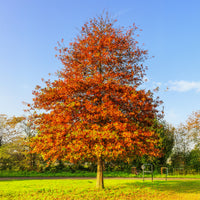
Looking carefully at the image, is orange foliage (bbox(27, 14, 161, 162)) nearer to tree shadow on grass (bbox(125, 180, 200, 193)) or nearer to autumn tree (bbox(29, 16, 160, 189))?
autumn tree (bbox(29, 16, 160, 189))

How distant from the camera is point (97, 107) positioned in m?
11.8

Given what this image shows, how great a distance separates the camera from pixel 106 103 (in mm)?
11719

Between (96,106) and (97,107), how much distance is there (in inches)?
2.8

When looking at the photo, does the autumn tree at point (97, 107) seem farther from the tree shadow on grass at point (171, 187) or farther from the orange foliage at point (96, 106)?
the tree shadow on grass at point (171, 187)

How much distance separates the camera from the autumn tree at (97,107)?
38.1ft

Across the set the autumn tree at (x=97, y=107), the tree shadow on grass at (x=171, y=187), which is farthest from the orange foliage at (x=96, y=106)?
the tree shadow on grass at (x=171, y=187)

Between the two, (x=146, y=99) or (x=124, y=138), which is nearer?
(x=124, y=138)

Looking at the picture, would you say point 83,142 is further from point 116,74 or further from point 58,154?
point 116,74

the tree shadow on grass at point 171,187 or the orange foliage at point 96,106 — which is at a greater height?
the orange foliage at point 96,106

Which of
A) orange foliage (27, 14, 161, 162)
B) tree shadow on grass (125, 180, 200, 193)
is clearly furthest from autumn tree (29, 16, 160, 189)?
tree shadow on grass (125, 180, 200, 193)

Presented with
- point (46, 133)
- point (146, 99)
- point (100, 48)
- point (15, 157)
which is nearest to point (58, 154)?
point (46, 133)

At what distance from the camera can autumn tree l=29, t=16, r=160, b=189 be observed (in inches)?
457

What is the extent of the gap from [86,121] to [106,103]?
4.67 ft

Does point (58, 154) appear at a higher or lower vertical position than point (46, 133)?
lower
